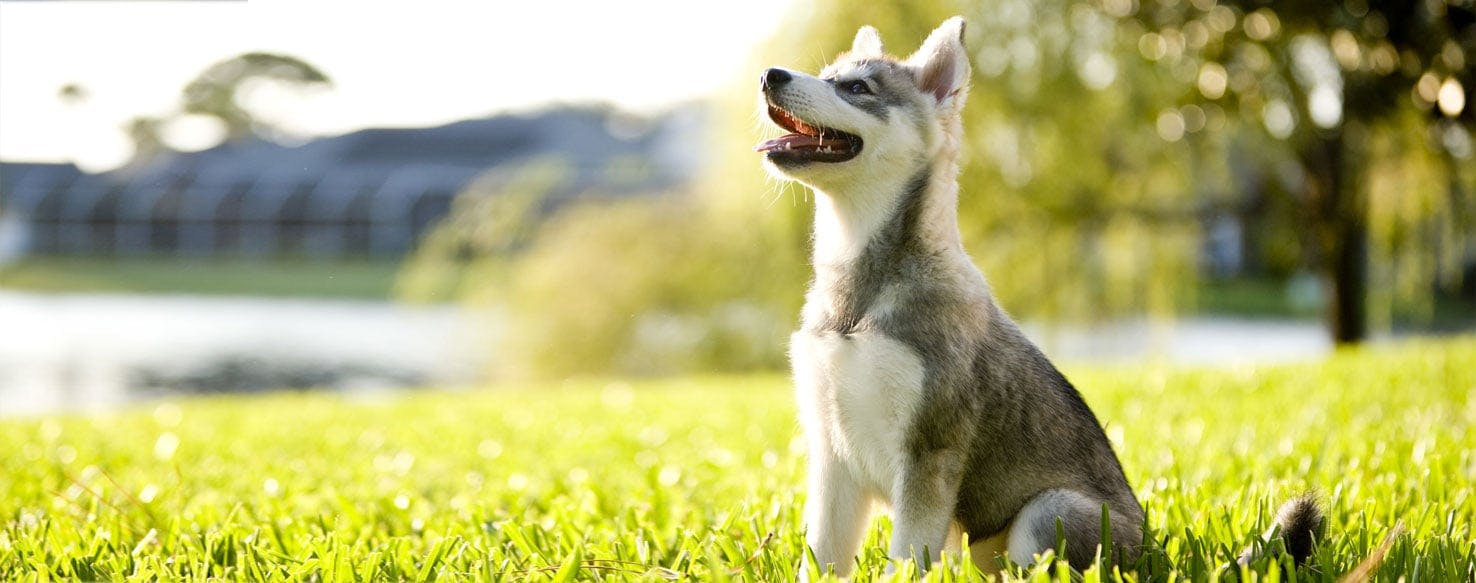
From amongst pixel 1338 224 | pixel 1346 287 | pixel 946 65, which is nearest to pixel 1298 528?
pixel 946 65

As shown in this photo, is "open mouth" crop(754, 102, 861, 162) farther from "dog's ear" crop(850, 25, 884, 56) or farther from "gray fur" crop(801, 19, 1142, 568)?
Result: "dog's ear" crop(850, 25, 884, 56)

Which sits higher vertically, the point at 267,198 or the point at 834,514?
the point at 267,198

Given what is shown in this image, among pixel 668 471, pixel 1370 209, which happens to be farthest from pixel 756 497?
pixel 1370 209

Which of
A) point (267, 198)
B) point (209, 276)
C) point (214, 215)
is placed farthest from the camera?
point (214, 215)

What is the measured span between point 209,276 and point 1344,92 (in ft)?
151

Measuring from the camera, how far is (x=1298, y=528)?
8.80ft

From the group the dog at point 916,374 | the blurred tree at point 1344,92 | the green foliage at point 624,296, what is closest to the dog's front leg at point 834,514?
the dog at point 916,374

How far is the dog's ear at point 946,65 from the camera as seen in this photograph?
278cm

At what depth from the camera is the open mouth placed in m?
2.61

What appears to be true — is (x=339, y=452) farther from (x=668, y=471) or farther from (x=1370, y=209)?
(x=1370, y=209)

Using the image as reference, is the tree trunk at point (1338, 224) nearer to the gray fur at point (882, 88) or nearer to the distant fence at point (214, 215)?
the gray fur at point (882, 88)

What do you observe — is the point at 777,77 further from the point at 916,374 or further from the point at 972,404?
the point at 972,404

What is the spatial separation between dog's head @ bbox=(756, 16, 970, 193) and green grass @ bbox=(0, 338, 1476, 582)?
2.91 ft

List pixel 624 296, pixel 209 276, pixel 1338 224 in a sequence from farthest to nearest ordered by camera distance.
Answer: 1. pixel 209 276
2. pixel 624 296
3. pixel 1338 224
